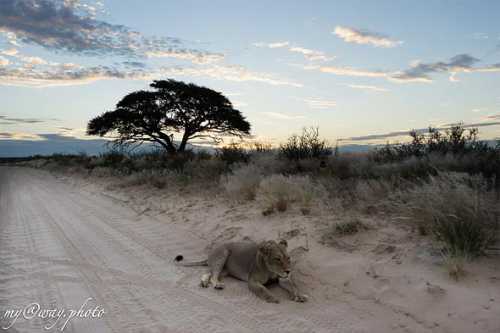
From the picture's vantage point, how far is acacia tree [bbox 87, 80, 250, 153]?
29.8 m

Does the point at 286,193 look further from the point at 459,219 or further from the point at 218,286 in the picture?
the point at 459,219

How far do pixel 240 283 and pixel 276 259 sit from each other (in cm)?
77

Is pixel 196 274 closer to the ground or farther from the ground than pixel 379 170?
closer to the ground

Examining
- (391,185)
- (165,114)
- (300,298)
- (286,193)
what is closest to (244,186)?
(286,193)

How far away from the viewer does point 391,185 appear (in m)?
7.51

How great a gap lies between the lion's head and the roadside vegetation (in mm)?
1780

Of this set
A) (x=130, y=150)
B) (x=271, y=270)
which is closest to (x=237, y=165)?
(x=271, y=270)

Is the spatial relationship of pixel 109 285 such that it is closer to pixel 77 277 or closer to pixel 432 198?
pixel 77 277

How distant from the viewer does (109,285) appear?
485 centimetres

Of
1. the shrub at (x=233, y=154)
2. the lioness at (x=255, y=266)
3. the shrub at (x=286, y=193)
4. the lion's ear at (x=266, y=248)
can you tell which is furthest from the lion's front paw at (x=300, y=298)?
the shrub at (x=233, y=154)

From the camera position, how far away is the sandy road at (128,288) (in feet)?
12.7

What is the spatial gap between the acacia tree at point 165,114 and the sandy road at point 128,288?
22.3 m

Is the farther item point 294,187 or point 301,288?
point 294,187

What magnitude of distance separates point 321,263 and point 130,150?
2662cm
